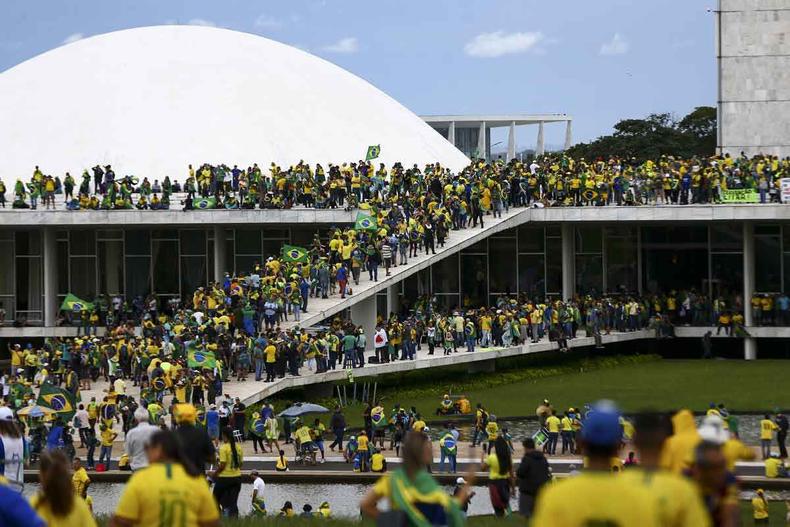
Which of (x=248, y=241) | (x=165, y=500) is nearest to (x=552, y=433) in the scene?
(x=165, y=500)

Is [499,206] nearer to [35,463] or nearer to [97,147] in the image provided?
[97,147]

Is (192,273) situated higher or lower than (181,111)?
lower

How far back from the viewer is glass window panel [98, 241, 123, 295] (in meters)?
45.4

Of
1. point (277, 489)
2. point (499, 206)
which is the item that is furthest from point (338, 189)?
point (277, 489)

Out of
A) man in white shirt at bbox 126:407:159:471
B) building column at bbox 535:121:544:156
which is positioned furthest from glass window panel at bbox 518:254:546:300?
building column at bbox 535:121:544:156

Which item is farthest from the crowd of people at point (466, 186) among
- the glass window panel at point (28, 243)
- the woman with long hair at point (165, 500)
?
the woman with long hair at point (165, 500)

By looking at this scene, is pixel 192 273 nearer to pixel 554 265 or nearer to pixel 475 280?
pixel 475 280

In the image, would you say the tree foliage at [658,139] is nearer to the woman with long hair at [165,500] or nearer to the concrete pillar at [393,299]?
the concrete pillar at [393,299]

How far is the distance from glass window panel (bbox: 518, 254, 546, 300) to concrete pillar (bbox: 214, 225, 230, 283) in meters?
8.73

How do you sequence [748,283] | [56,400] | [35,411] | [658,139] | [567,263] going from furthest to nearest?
[658,139], [567,263], [748,283], [56,400], [35,411]

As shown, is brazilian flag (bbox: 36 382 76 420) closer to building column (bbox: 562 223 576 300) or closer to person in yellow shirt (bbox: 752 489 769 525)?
person in yellow shirt (bbox: 752 489 769 525)

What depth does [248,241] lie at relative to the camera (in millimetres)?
44750

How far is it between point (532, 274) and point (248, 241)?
8.45 m

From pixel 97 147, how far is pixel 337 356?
1933 cm
